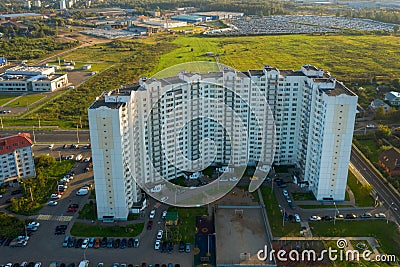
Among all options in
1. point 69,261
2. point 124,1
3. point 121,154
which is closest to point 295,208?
point 121,154

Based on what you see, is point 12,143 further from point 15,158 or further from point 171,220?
point 171,220

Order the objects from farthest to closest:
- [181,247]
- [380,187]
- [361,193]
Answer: [380,187] → [361,193] → [181,247]

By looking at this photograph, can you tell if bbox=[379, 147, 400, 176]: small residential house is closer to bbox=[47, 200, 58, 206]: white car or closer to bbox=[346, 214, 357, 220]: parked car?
bbox=[346, 214, 357, 220]: parked car

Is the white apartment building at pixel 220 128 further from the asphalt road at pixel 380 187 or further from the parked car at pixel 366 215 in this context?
the asphalt road at pixel 380 187

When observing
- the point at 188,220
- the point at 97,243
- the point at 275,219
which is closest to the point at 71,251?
the point at 97,243

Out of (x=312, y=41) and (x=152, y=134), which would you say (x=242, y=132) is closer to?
(x=152, y=134)

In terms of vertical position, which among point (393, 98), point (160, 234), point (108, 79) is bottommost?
point (160, 234)
